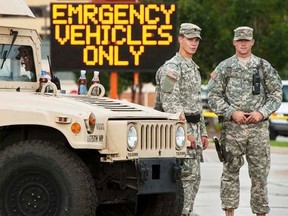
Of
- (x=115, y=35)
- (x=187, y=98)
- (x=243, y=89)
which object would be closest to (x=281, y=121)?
(x=115, y=35)

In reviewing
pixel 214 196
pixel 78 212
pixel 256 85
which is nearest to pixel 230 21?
pixel 214 196

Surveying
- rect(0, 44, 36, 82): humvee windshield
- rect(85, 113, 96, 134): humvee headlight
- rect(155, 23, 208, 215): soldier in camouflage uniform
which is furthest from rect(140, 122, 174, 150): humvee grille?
rect(0, 44, 36, 82): humvee windshield

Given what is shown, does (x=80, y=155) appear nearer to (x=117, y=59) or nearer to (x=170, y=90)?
(x=170, y=90)

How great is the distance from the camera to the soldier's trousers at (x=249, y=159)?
12266 millimetres

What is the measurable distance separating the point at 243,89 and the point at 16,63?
2.21 meters

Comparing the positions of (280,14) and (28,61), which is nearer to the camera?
(28,61)

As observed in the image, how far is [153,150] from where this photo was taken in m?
10.2

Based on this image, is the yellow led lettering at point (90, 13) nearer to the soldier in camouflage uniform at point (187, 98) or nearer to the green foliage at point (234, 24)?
the soldier in camouflage uniform at point (187, 98)

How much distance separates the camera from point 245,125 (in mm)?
12242

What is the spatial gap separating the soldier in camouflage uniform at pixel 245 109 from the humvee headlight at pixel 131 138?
2261 mm

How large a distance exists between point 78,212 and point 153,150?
83 cm

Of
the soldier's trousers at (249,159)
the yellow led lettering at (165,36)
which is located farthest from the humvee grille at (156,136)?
the yellow led lettering at (165,36)

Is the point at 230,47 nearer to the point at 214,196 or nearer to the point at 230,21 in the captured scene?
the point at 230,21

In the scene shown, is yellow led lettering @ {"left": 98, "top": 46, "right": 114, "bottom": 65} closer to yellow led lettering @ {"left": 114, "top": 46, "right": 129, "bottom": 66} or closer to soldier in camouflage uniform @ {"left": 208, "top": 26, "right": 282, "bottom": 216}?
yellow led lettering @ {"left": 114, "top": 46, "right": 129, "bottom": 66}
